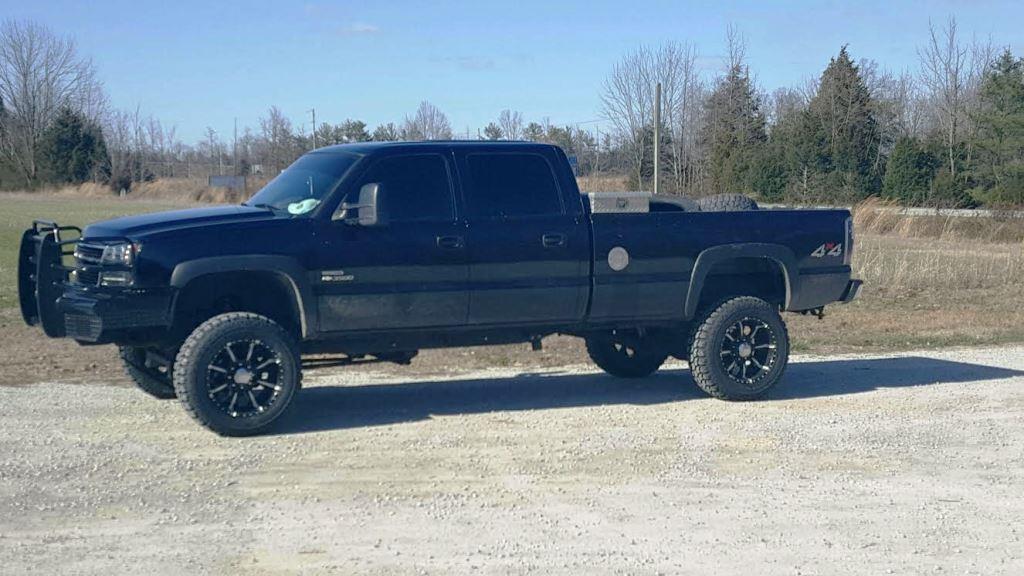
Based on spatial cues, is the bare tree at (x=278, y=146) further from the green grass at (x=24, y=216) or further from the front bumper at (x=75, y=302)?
the front bumper at (x=75, y=302)

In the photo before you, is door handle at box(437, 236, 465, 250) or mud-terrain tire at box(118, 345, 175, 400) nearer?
door handle at box(437, 236, 465, 250)

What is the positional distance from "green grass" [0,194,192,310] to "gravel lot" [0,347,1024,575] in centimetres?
887

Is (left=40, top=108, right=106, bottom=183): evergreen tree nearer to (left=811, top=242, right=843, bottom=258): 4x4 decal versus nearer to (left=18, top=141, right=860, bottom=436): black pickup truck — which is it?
(left=18, top=141, right=860, bottom=436): black pickup truck

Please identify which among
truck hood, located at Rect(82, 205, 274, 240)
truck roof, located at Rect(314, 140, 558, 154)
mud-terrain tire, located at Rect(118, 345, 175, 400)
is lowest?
mud-terrain tire, located at Rect(118, 345, 175, 400)

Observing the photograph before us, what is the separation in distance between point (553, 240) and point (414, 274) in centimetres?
116

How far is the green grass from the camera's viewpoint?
19.7 metres

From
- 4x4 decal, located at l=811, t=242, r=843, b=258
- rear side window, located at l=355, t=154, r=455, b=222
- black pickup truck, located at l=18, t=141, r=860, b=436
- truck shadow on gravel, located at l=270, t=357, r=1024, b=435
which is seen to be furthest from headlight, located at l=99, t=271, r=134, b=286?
4x4 decal, located at l=811, t=242, r=843, b=258

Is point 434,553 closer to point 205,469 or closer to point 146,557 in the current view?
point 146,557

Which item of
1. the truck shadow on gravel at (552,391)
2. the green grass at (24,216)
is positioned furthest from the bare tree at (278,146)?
the truck shadow on gravel at (552,391)

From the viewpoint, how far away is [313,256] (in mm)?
8359

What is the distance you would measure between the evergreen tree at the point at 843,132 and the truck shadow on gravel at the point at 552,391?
118 feet

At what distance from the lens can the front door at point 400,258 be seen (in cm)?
847

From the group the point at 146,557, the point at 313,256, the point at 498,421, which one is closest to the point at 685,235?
the point at 498,421

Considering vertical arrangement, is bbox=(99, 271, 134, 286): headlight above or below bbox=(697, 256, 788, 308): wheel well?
above
